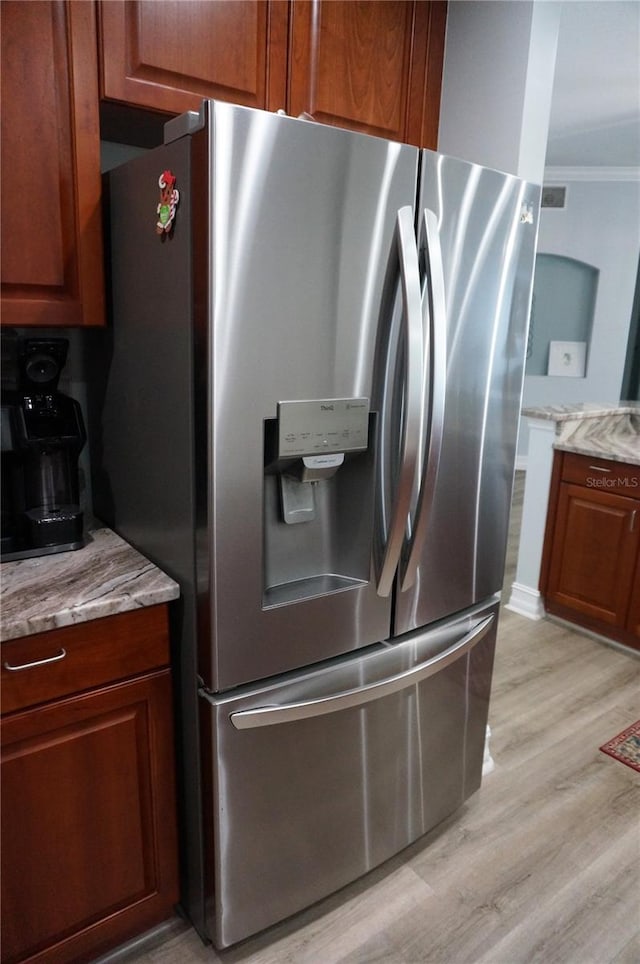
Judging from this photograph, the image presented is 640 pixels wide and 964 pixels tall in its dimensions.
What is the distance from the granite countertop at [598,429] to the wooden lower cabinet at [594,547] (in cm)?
5

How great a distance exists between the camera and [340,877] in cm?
165

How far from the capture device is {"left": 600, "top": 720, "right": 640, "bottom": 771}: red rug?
2.30 metres

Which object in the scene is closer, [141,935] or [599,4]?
[141,935]

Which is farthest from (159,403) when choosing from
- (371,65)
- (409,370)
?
(371,65)

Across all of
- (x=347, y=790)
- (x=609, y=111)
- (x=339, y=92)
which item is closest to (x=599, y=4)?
(x=339, y=92)

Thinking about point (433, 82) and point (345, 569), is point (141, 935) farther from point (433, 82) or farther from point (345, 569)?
point (433, 82)

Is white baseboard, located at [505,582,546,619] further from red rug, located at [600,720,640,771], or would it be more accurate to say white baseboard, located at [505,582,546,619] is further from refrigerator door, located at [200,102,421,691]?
refrigerator door, located at [200,102,421,691]

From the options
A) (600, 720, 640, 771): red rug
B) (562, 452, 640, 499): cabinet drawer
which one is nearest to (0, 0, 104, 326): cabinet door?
(600, 720, 640, 771): red rug

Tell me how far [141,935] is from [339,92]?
2.12 metres

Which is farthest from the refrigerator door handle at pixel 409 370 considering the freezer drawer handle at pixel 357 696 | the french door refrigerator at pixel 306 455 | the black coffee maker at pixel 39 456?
the black coffee maker at pixel 39 456

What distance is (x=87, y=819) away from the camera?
53.3 inches

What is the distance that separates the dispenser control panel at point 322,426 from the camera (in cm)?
125

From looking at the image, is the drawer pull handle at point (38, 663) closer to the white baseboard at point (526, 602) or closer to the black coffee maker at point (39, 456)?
the black coffee maker at point (39, 456)

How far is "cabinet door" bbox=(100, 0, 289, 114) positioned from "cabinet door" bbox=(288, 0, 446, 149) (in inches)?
2.4
